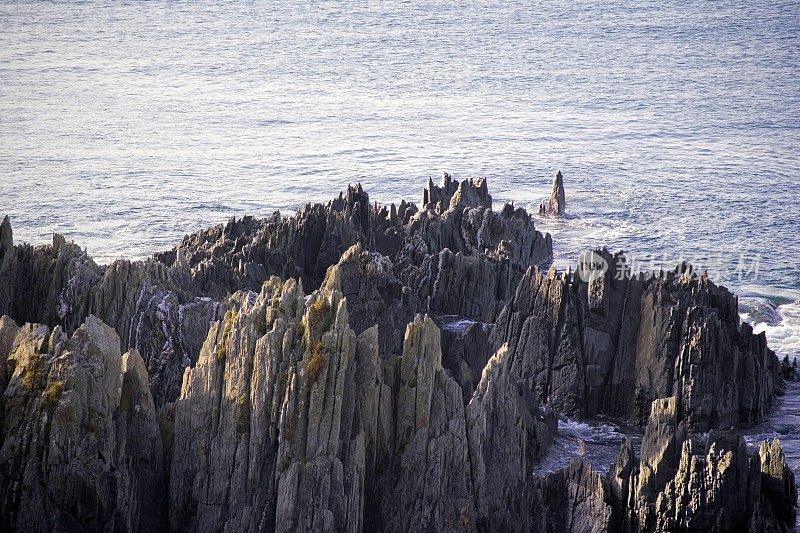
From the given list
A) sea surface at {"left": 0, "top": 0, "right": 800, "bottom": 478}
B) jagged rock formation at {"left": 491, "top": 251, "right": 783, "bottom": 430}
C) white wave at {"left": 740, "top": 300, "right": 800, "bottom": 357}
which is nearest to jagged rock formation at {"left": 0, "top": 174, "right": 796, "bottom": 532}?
jagged rock formation at {"left": 491, "top": 251, "right": 783, "bottom": 430}

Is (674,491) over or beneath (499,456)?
beneath

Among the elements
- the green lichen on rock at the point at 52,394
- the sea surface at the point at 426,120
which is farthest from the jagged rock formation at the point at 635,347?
the green lichen on rock at the point at 52,394

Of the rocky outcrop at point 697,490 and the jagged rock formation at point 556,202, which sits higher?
the jagged rock formation at point 556,202

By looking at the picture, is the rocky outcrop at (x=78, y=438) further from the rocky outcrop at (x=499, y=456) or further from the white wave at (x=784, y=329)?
the white wave at (x=784, y=329)

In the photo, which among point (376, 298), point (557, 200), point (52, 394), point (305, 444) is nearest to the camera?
point (52, 394)

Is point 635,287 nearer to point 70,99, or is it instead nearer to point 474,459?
point 474,459

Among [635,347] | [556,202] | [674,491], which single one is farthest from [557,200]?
[674,491]

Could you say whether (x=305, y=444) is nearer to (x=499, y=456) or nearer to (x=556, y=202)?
(x=499, y=456)
